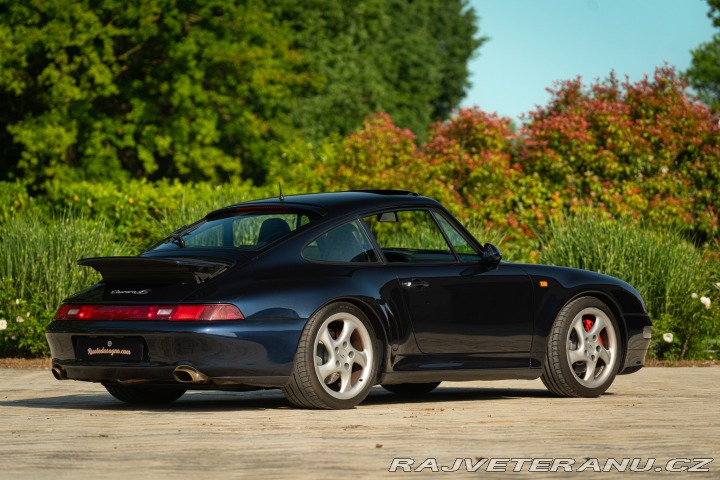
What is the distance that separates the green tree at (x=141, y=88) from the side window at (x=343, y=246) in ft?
101

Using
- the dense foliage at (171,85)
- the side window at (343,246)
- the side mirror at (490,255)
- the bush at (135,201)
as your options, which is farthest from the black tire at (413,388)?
the dense foliage at (171,85)

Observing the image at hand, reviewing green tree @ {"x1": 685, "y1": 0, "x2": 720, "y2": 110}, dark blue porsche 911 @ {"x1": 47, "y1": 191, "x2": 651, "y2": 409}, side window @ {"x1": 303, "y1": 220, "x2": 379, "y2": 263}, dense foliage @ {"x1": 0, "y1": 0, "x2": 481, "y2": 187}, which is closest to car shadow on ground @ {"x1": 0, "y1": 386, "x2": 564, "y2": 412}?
dark blue porsche 911 @ {"x1": 47, "y1": 191, "x2": 651, "y2": 409}

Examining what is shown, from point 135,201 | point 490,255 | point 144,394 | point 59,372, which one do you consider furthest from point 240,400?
point 135,201

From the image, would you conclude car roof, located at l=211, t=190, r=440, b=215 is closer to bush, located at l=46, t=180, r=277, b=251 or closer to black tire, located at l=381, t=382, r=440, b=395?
black tire, located at l=381, t=382, r=440, b=395

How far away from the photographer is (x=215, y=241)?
9711 millimetres

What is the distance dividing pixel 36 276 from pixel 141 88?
93.5 ft

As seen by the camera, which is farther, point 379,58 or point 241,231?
point 379,58

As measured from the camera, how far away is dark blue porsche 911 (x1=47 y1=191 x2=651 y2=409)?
8.88m

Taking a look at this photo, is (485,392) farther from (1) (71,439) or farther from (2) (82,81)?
(2) (82,81)

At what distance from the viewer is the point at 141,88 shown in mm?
44406

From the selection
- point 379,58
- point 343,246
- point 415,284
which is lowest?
point 415,284

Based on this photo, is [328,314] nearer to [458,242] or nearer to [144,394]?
[458,242]

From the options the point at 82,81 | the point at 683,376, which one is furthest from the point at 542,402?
the point at 82,81

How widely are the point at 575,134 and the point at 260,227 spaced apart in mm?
17744
